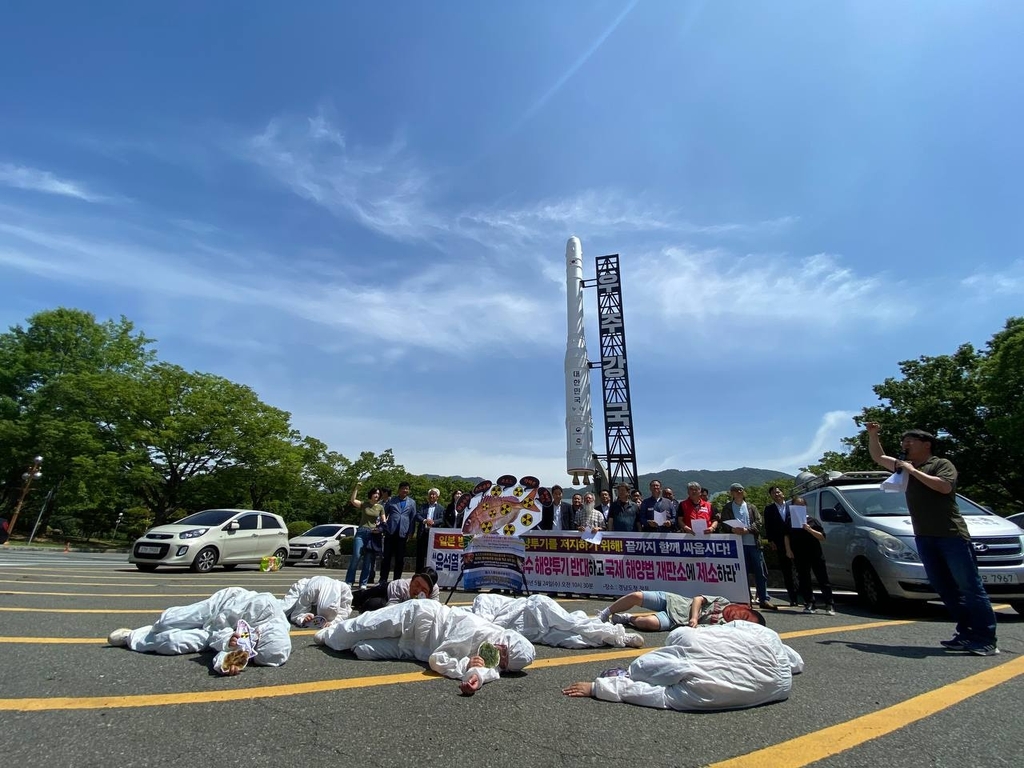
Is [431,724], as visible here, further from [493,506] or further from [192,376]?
[192,376]

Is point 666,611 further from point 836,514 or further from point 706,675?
point 836,514

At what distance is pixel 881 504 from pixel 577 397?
2171 centimetres

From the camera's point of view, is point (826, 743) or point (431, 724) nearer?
point (826, 743)

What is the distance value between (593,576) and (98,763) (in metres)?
6.94

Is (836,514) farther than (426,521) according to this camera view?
No

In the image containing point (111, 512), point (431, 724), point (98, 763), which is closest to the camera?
point (98, 763)

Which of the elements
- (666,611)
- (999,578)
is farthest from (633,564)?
(999,578)

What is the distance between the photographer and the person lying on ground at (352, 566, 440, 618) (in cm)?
531

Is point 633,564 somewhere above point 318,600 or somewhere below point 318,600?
above

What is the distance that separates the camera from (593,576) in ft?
27.4

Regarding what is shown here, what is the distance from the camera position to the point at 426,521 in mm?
9938

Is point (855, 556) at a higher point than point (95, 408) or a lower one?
lower

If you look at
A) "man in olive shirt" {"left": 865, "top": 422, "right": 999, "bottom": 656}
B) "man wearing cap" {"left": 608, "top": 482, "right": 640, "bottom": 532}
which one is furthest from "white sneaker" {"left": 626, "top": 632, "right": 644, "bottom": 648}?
"man wearing cap" {"left": 608, "top": 482, "right": 640, "bottom": 532}

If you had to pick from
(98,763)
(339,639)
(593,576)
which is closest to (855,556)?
(593,576)
